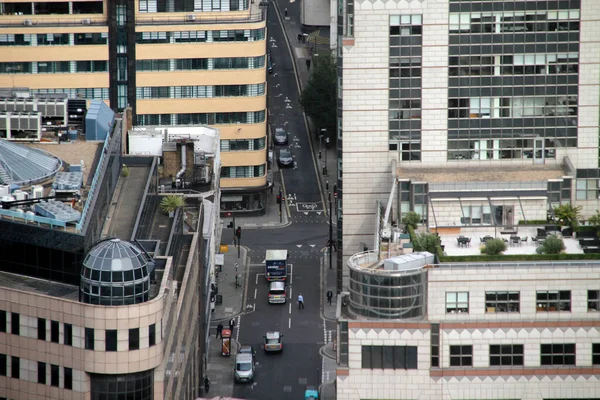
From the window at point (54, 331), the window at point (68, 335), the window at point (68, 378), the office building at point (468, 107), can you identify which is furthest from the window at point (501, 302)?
the window at point (54, 331)

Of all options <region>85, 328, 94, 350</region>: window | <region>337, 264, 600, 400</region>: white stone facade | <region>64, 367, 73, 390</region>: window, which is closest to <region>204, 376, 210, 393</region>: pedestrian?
<region>337, 264, 600, 400</region>: white stone facade

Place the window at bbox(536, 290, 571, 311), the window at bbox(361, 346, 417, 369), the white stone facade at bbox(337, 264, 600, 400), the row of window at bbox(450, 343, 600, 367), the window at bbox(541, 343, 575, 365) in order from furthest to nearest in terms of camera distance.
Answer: the window at bbox(541, 343, 575, 365)
the window at bbox(536, 290, 571, 311)
the row of window at bbox(450, 343, 600, 367)
the white stone facade at bbox(337, 264, 600, 400)
the window at bbox(361, 346, 417, 369)

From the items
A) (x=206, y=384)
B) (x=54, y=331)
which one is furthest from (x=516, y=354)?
(x=206, y=384)

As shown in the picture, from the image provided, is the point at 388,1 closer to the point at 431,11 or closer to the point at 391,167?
the point at 431,11

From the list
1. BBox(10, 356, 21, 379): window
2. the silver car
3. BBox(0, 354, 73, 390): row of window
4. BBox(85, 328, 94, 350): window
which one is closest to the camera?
BBox(85, 328, 94, 350): window

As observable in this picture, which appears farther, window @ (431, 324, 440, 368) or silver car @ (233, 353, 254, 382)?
silver car @ (233, 353, 254, 382)

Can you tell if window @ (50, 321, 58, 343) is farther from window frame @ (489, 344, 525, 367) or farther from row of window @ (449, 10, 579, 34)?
row of window @ (449, 10, 579, 34)

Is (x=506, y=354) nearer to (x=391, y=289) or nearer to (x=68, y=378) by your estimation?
(x=391, y=289)
